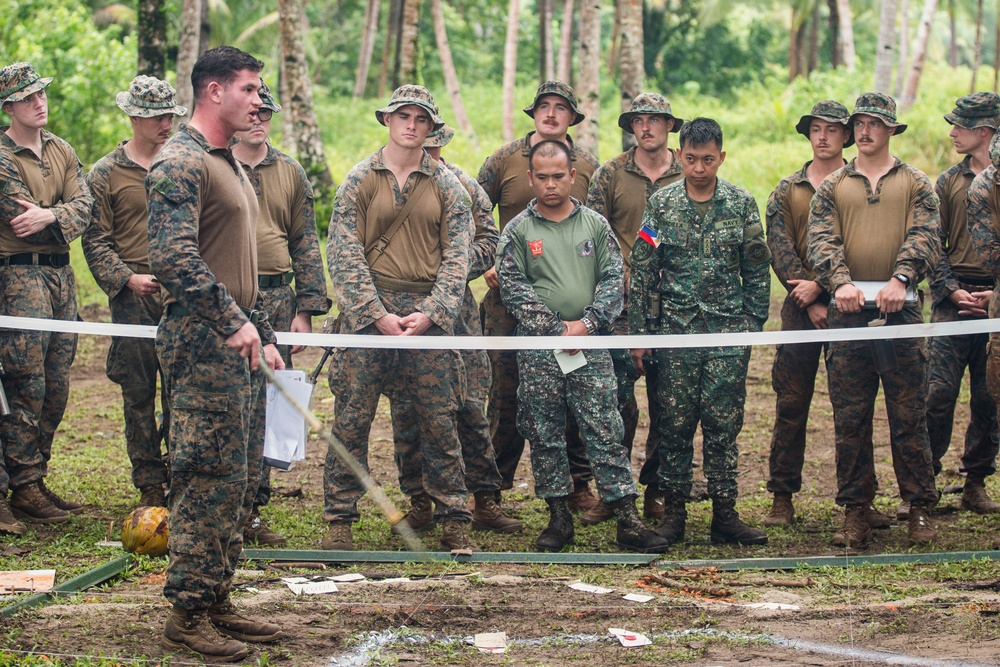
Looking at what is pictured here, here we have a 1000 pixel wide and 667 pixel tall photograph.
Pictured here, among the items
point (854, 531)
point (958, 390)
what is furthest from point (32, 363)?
point (958, 390)

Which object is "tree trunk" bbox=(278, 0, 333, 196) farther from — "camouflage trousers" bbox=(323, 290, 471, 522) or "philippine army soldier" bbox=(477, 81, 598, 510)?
"camouflage trousers" bbox=(323, 290, 471, 522)

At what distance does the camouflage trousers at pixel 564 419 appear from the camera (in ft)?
22.1

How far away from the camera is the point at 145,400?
24.3 ft

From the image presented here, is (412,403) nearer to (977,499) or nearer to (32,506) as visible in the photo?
(32,506)

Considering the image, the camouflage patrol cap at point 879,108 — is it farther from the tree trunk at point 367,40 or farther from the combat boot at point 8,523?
the tree trunk at point 367,40

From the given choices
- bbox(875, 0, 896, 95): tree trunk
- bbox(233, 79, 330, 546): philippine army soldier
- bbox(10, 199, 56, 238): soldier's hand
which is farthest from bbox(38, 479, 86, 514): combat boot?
bbox(875, 0, 896, 95): tree trunk

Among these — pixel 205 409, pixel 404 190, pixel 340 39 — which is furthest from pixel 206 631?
pixel 340 39

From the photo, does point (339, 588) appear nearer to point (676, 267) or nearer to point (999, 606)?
point (676, 267)

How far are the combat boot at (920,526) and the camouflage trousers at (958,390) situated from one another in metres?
0.69

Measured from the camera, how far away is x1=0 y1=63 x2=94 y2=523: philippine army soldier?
7.01m

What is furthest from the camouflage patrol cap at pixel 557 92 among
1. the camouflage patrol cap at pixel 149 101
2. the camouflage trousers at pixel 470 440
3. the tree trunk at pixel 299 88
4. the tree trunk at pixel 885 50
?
the tree trunk at pixel 885 50

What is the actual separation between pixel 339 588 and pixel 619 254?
2594mm

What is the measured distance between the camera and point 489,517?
24.1 ft

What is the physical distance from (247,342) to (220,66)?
1.15 meters
